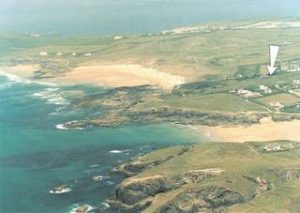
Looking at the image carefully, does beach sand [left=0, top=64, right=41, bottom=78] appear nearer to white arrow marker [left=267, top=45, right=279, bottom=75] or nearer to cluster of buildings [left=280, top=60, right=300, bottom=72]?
white arrow marker [left=267, top=45, right=279, bottom=75]

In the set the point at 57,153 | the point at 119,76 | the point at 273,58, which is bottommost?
the point at 57,153

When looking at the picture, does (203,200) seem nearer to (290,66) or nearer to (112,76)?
(290,66)

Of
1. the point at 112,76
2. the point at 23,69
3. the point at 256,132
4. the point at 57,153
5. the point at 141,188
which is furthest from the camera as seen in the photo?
the point at 23,69

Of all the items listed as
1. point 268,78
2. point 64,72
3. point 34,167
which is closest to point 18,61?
point 64,72

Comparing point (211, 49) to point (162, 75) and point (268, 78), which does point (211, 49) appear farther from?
point (268, 78)

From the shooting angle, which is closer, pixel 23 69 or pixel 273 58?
pixel 273 58

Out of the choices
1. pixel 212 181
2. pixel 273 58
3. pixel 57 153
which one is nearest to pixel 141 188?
pixel 212 181

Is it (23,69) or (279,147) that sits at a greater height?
(23,69)
